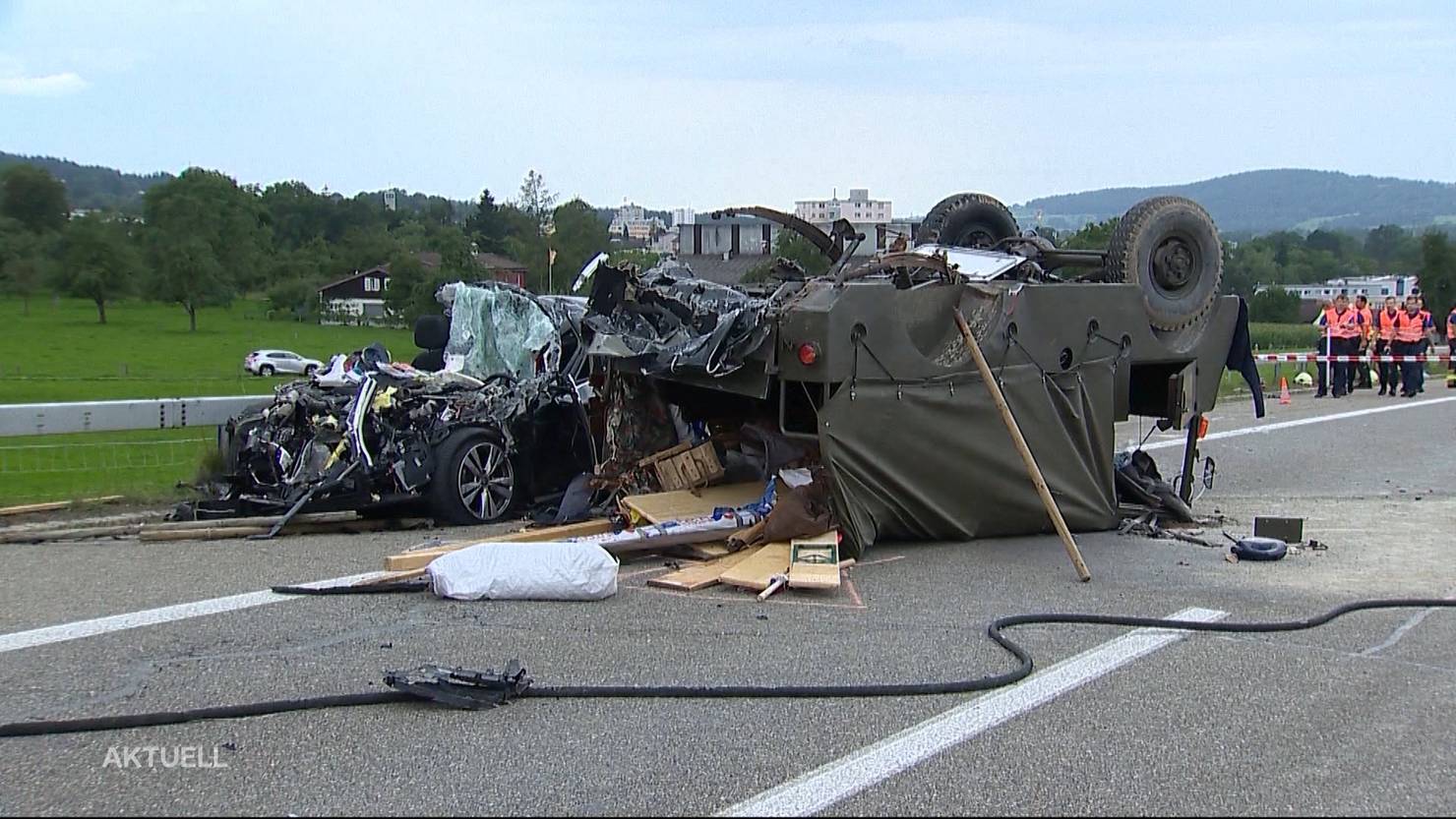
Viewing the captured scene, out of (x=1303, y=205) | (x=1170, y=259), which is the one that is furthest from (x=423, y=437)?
(x=1303, y=205)

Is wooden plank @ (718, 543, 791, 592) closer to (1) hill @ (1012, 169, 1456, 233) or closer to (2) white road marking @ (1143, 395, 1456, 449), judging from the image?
(2) white road marking @ (1143, 395, 1456, 449)

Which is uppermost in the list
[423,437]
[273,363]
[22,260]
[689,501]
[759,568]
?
[22,260]

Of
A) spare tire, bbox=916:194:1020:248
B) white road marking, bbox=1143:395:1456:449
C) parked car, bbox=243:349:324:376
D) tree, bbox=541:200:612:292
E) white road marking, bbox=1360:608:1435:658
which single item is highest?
tree, bbox=541:200:612:292

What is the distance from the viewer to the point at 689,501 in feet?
29.8

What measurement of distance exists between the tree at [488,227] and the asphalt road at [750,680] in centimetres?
3341

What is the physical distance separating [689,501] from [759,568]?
1461mm

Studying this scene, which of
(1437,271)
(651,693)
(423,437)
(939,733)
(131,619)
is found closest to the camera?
(939,733)

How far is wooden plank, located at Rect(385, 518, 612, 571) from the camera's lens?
7.60 metres

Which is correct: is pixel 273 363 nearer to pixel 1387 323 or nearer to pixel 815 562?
pixel 1387 323

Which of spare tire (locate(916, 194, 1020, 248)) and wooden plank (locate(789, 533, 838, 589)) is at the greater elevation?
spare tire (locate(916, 194, 1020, 248))

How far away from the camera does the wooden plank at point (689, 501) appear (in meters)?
8.75

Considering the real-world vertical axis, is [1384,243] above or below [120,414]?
above

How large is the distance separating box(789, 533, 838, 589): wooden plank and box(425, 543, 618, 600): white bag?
1.01 m

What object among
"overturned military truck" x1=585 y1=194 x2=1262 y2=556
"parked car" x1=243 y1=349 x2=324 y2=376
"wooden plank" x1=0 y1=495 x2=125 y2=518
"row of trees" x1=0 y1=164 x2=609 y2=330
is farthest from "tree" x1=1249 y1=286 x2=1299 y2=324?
"wooden plank" x1=0 y1=495 x2=125 y2=518
